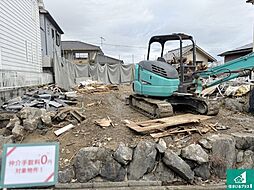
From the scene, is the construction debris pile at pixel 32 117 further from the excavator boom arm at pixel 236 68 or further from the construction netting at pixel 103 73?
the construction netting at pixel 103 73

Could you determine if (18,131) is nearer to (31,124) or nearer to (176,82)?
(31,124)

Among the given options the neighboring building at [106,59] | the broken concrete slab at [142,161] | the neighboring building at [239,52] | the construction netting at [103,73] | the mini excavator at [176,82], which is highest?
the neighboring building at [106,59]

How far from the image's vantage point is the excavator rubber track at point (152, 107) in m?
5.57

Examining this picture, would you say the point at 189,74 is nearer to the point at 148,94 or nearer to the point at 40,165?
the point at 148,94

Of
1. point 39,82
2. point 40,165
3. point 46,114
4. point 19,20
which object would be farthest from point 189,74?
point 39,82

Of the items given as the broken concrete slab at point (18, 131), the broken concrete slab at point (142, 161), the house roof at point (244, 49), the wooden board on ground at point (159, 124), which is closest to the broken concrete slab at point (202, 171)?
the broken concrete slab at point (142, 161)

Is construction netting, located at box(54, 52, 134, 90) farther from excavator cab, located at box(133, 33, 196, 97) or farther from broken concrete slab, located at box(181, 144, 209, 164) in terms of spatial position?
broken concrete slab, located at box(181, 144, 209, 164)

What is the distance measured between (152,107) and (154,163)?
2.01 meters

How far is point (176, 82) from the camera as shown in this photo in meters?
5.97

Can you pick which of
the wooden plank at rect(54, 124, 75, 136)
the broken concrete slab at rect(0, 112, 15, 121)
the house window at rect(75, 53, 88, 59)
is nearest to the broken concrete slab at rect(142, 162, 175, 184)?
the wooden plank at rect(54, 124, 75, 136)

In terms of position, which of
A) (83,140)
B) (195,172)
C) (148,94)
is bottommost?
(195,172)

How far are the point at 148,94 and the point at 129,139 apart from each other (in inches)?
82.1

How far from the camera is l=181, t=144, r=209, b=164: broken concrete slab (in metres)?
4.16

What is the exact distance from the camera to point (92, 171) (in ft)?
13.1
